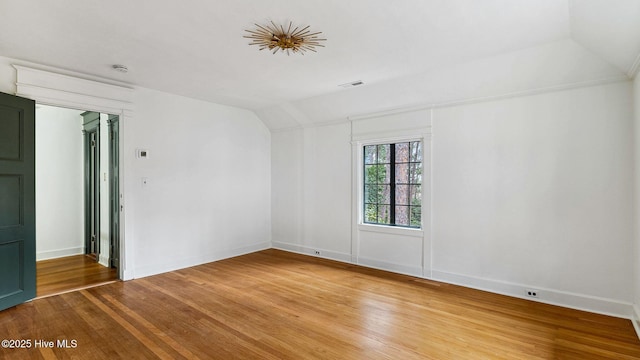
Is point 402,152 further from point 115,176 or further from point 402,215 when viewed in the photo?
point 115,176

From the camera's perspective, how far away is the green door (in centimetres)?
332

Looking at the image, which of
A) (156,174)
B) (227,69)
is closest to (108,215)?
(156,174)

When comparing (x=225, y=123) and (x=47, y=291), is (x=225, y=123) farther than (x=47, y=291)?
Yes

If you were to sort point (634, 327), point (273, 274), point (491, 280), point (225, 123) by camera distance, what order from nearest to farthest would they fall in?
point (634, 327), point (491, 280), point (273, 274), point (225, 123)

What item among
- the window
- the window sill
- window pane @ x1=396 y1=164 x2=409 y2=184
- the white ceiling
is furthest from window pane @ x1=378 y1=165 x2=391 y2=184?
the white ceiling

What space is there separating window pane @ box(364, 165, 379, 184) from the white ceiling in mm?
1116

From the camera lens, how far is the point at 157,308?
135 inches

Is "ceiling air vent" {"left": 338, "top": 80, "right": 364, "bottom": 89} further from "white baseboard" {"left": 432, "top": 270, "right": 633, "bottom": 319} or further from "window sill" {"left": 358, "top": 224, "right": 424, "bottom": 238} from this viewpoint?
"white baseboard" {"left": 432, "top": 270, "right": 633, "bottom": 319}

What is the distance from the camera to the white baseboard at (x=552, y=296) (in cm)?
320

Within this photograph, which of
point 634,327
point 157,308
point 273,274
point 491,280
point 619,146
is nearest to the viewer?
point 634,327

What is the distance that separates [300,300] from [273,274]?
113cm

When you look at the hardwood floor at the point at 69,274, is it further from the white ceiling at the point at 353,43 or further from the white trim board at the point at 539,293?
the white trim board at the point at 539,293

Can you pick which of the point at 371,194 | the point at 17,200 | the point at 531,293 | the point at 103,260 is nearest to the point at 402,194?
the point at 371,194

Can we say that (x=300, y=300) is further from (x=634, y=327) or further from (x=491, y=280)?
(x=634, y=327)
